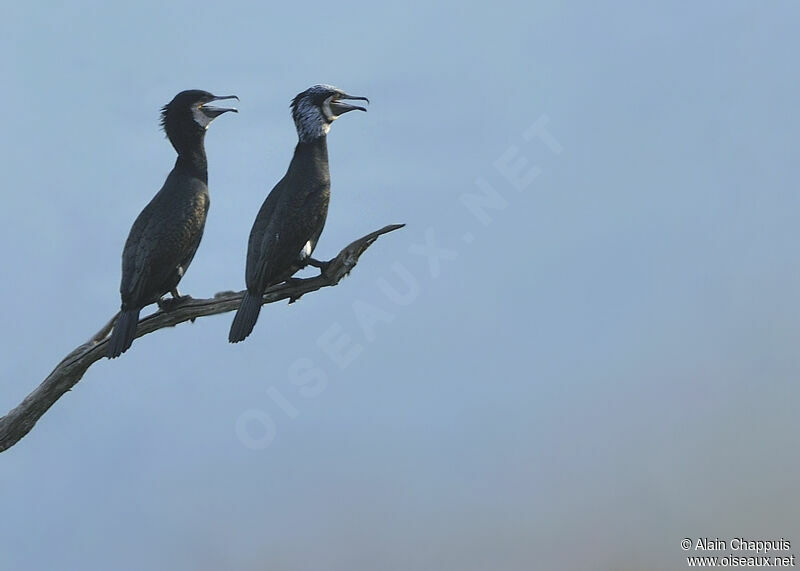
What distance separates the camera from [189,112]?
32.6 ft

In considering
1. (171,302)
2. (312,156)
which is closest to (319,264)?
(312,156)

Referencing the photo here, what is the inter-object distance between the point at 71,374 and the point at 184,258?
1504 millimetres

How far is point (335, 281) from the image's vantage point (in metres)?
9.36

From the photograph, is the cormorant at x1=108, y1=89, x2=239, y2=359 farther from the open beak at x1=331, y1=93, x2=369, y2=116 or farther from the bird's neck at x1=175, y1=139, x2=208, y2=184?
the open beak at x1=331, y1=93, x2=369, y2=116

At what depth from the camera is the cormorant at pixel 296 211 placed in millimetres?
9141

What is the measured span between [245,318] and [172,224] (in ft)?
3.65

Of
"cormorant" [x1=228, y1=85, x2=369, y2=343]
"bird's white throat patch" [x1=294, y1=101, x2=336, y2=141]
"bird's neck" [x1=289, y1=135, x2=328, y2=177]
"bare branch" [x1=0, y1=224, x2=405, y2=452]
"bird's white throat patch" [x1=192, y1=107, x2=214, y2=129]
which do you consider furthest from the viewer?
"bird's white throat patch" [x1=192, y1=107, x2=214, y2=129]

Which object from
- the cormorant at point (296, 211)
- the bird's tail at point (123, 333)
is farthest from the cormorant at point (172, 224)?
the cormorant at point (296, 211)

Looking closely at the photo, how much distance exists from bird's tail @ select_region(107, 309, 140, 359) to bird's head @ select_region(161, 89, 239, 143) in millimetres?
1620

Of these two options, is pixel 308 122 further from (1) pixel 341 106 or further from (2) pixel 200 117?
(2) pixel 200 117

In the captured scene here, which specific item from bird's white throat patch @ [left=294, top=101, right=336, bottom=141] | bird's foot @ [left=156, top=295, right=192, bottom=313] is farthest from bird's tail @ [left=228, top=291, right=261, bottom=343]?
bird's white throat patch @ [left=294, top=101, right=336, bottom=141]

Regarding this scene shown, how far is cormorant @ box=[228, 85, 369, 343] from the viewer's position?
9141mm

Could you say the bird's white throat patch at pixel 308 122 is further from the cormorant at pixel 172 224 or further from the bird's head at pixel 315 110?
the cormorant at pixel 172 224

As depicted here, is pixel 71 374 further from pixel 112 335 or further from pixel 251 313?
pixel 251 313
